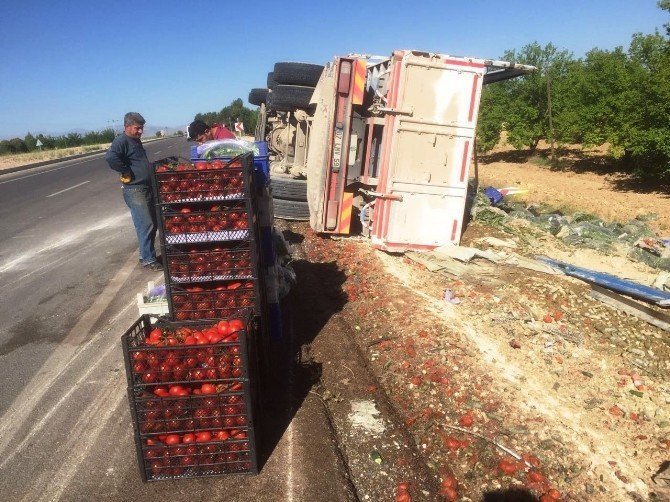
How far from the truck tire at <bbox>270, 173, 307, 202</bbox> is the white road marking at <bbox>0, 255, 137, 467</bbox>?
4163mm

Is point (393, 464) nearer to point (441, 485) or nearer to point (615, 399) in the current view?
point (441, 485)

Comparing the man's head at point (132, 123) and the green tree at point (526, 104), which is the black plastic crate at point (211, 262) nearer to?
the man's head at point (132, 123)

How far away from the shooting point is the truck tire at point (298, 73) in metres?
10.9

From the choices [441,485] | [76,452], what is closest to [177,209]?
[76,452]

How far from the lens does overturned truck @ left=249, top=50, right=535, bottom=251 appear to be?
277 inches

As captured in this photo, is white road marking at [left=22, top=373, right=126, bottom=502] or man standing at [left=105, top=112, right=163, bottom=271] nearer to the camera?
white road marking at [left=22, top=373, right=126, bottom=502]

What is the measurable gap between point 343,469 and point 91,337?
140 inches

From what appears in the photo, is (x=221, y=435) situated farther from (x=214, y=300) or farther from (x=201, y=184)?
(x=201, y=184)

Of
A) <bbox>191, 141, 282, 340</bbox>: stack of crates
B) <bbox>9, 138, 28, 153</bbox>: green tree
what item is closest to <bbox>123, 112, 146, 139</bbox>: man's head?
<bbox>191, 141, 282, 340</bbox>: stack of crates

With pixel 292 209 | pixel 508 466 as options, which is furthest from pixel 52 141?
pixel 508 466

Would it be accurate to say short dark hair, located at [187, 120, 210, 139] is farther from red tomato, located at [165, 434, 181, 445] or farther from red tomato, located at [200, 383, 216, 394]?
red tomato, located at [165, 434, 181, 445]

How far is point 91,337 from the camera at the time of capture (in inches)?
200

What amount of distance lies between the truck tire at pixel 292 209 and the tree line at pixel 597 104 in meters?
13.5

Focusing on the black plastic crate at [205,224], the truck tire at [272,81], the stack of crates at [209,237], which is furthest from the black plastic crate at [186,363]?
the truck tire at [272,81]
